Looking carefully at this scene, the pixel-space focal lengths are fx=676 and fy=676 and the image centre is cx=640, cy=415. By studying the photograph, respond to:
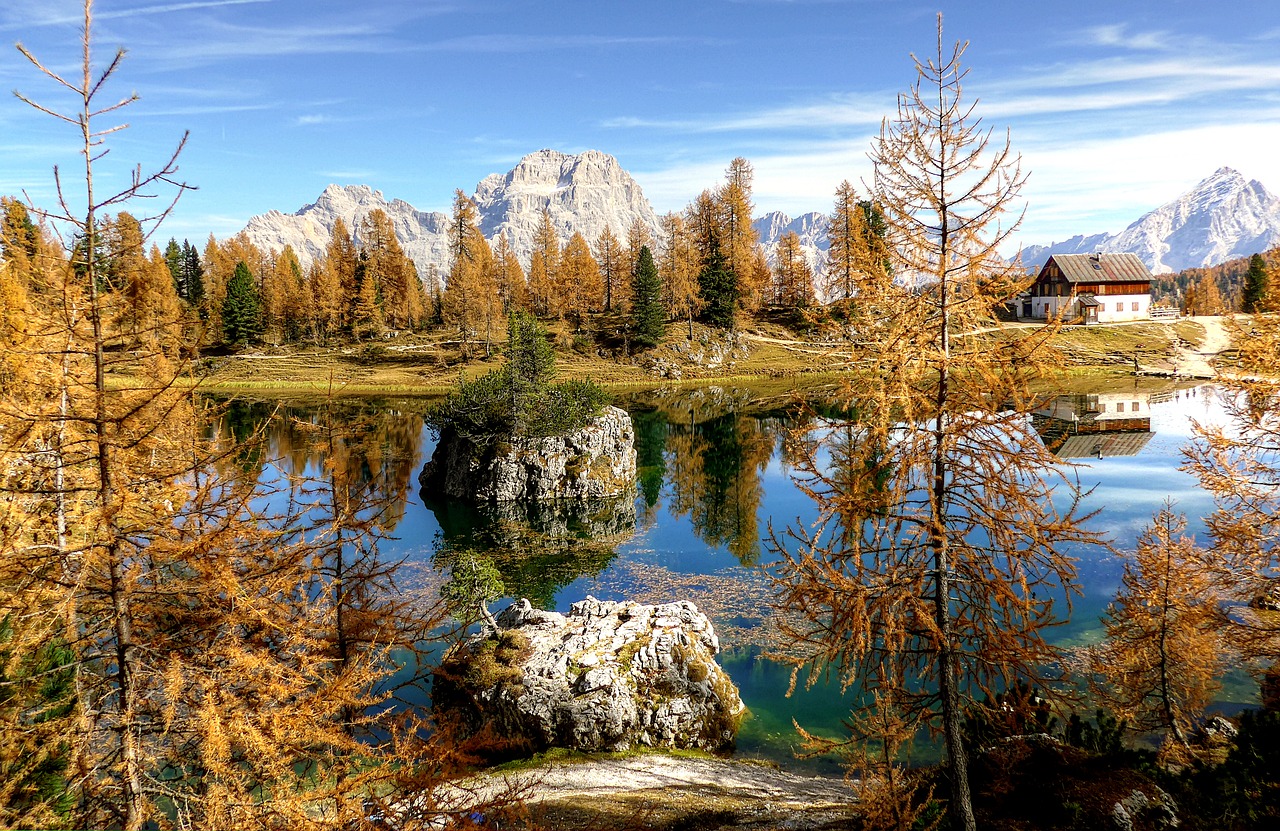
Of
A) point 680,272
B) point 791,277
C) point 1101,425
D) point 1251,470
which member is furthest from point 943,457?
point 791,277

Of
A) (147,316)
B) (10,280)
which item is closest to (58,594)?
(147,316)

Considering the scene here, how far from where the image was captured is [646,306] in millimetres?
95750

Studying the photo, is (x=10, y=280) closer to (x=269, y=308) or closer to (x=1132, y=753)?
(x=1132, y=753)

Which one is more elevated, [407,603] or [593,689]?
[407,603]

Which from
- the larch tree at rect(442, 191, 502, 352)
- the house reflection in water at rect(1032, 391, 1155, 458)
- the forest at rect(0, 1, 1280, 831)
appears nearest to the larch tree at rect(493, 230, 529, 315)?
the larch tree at rect(442, 191, 502, 352)

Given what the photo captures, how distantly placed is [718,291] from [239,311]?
246 feet

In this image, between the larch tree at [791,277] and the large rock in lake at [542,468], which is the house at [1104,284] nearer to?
the larch tree at [791,277]

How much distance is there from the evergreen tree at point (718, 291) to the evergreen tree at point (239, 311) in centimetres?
7189

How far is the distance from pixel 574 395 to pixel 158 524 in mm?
40896

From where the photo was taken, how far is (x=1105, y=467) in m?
48.5

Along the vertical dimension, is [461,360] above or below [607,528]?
above

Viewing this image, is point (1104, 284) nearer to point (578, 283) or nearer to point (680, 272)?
point (680, 272)

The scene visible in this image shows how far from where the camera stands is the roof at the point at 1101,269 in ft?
336

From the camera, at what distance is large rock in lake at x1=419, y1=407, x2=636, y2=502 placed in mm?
45812
